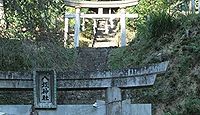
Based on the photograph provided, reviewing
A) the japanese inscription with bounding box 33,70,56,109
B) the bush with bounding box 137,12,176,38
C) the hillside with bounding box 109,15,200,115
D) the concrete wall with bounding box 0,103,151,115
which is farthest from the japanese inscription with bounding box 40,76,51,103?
the bush with bounding box 137,12,176,38

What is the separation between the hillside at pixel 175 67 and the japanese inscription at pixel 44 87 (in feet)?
8.84

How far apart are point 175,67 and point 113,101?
3.52m

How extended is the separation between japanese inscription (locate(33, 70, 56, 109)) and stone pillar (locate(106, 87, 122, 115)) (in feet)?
2.91

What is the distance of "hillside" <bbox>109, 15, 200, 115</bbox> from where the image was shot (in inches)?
333

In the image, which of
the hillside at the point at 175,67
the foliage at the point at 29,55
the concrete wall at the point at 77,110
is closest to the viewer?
the concrete wall at the point at 77,110

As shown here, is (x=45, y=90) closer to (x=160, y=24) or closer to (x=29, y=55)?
(x=29, y=55)

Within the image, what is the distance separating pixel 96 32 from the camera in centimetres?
1883

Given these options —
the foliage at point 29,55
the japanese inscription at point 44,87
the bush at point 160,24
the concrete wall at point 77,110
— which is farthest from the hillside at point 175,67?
the japanese inscription at point 44,87

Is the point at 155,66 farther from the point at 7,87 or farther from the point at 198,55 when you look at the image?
the point at 198,55

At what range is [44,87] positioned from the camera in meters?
6.31

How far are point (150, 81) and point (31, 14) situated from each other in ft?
11.2

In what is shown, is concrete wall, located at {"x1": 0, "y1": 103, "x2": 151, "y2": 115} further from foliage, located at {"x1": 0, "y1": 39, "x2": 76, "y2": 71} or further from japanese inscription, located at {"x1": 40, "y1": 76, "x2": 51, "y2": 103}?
foliage, located at {"x1": 0, "y1": 39, "x2": 76, "y2": 71}

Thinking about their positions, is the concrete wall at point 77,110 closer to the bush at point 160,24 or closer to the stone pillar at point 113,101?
the stone pillar at point 113,101

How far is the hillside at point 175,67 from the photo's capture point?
846 centimetres
